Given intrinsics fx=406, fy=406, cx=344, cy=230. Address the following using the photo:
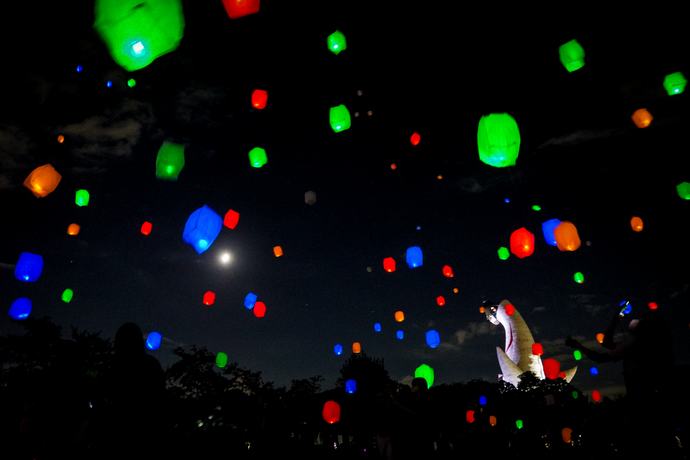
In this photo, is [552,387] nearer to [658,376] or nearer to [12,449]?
[658,376]

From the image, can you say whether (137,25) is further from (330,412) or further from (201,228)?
(330,412)

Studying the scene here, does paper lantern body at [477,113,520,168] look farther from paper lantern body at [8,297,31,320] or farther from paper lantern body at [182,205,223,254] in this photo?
paper lantern body at [8,297,31,320]

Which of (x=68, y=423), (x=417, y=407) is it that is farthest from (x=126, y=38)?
(x=417, y=407)

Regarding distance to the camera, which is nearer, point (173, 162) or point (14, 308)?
point (173, 162)

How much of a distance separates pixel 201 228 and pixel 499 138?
3.89 meters

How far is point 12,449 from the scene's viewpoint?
A: 11.8ft

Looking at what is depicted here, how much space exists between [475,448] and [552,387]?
20.4m

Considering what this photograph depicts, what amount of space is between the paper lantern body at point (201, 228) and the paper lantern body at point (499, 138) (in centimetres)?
358

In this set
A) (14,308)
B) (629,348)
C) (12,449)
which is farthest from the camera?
(14,308)

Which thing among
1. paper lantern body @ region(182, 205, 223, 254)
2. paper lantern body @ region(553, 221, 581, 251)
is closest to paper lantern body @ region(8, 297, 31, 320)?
paper lantern body @ region(182, 205, 223, 254)

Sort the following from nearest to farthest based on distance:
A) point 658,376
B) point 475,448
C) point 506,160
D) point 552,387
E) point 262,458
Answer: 1. point 658,376
2. point 506,160
3. point 262,458
4. point 475,448
5. point 552,387

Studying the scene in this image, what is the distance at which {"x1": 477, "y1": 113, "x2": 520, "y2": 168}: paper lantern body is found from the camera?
445 centimetres

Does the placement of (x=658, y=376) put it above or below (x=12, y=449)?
above

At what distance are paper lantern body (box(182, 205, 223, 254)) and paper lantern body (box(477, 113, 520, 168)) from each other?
3.58 meters
